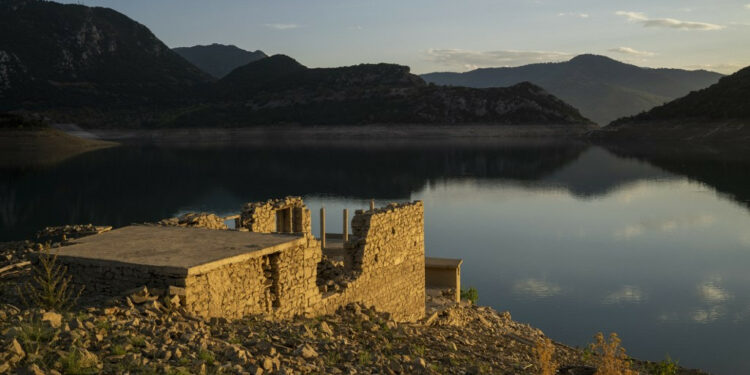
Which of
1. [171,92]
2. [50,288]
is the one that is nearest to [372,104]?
[171,92]

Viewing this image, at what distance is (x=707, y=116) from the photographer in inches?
3071

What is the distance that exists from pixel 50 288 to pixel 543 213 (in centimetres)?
3231

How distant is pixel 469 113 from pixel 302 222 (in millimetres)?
102048

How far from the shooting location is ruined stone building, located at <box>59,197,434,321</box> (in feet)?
25.5

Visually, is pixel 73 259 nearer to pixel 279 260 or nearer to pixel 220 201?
pixel 279 260

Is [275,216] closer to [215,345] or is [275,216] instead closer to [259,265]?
[259,265]

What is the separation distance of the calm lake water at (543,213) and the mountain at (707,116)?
11867mm

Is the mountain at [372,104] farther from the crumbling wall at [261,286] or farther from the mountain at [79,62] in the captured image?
the crumbling wall at [261,286]

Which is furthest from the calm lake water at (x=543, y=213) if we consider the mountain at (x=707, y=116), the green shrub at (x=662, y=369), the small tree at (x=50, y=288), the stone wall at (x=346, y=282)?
the mountain at (x=707, y=116)

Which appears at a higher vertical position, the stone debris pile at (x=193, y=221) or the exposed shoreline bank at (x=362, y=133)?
the stone debris pile at (x=193, y=221)

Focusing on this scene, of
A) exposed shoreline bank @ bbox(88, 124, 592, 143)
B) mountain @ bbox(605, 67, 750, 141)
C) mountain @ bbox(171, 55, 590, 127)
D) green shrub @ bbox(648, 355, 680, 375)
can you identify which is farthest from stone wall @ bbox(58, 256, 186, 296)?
mountain @ bbox(171, 55, 590, 127)

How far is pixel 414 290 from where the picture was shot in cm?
1344

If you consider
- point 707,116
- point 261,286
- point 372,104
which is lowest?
point 261,286

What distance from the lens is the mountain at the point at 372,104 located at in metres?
111
